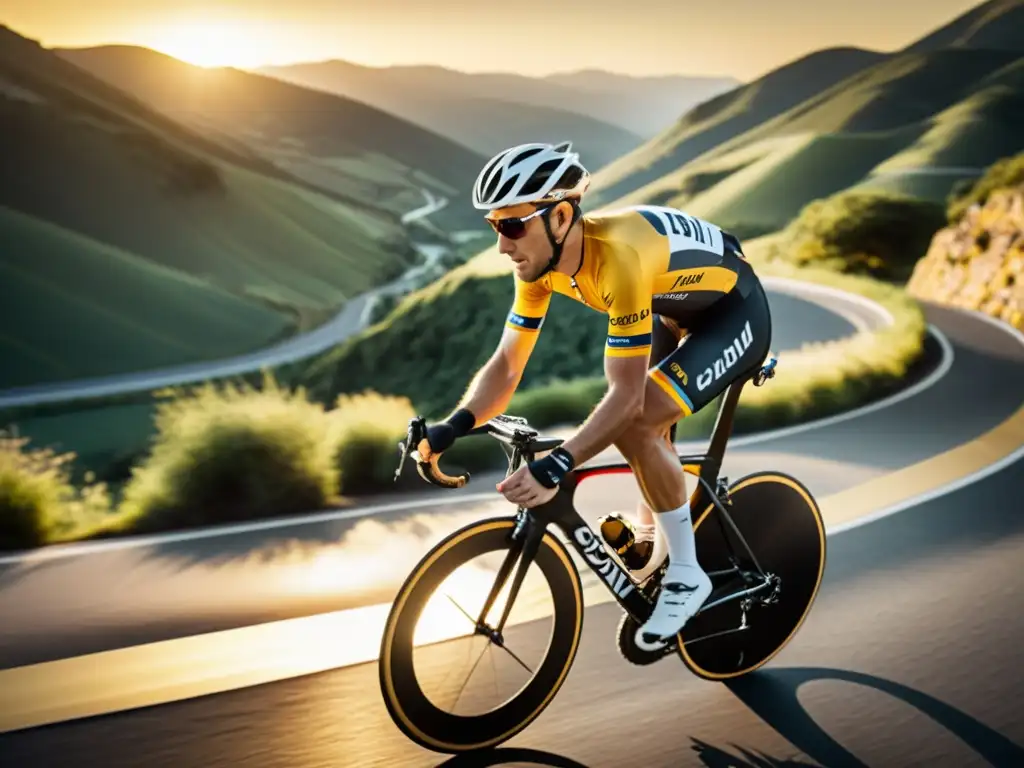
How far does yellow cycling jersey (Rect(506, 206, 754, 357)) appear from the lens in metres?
3.38

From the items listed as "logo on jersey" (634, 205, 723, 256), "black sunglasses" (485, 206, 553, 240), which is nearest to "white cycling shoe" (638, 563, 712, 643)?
"logo on jersey" (634, 205, 723, 256)

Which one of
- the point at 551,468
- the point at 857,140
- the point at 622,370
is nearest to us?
the point at 551,468

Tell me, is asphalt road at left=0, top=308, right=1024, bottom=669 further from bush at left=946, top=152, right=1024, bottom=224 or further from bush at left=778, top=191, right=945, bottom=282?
bush at left=778, top=191, right=945, bottom=282

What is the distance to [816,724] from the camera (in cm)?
395

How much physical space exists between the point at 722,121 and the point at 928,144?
5495 cm

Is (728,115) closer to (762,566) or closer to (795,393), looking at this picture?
(795,393)

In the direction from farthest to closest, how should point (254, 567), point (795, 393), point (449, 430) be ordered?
point (795, 393) < point (254, 567) < point (449, 430)

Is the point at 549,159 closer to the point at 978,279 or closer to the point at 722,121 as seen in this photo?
the point at 978,279

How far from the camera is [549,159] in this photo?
3324mm

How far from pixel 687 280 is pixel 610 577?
1.07 metres

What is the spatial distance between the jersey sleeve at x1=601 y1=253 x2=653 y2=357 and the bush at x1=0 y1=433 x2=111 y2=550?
4.56 m

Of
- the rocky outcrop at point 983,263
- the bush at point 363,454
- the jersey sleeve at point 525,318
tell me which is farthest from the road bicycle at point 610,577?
the rocky outcrop at point 983,263

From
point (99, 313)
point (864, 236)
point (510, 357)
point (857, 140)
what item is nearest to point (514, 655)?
point (510, 357)

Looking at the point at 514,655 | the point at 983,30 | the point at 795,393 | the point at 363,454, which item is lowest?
the point at 795,393
